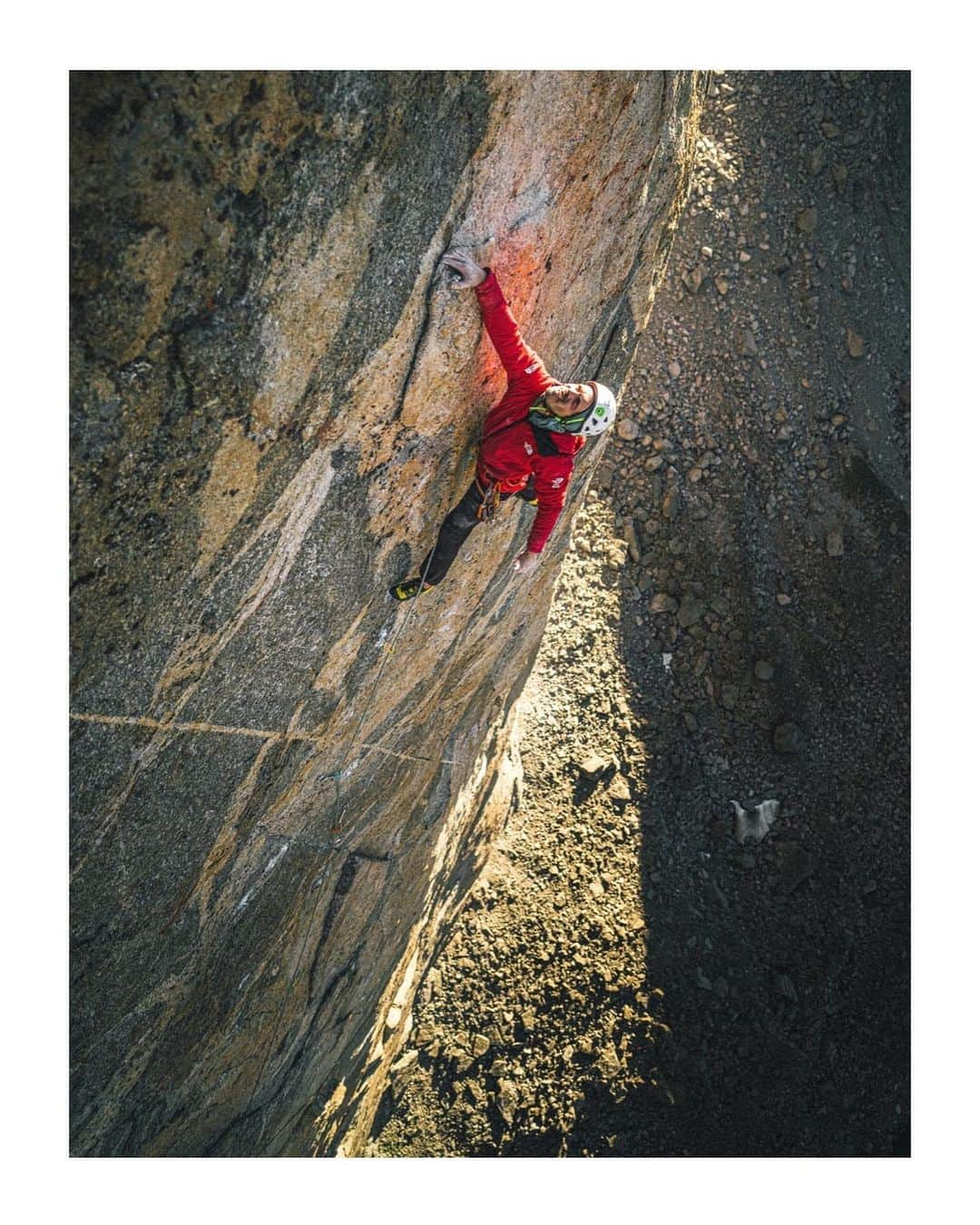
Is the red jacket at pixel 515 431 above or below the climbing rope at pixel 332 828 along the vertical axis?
above

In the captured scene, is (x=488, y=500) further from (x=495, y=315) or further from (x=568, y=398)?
(x=495, y=315)

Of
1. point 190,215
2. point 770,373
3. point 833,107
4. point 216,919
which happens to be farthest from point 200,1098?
point 833,107

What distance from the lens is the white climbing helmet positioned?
13.8 ft

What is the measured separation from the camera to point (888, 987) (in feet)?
30.2

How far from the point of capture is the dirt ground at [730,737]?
338 inches

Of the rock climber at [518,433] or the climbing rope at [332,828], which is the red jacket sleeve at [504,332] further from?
the climbing rope at [332,828]

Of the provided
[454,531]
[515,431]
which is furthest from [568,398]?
[454,531]

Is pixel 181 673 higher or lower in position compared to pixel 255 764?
higher

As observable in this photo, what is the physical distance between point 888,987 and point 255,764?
25.3 feet

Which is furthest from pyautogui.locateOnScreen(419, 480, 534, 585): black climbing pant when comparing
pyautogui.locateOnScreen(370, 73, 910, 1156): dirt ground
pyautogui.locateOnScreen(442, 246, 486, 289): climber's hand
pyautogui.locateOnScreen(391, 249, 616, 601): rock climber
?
pyautogui.locateOnScreen(370, 73, 910, 1156): dirt ground

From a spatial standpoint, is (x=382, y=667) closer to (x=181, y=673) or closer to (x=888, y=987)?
(x=181, y=673)

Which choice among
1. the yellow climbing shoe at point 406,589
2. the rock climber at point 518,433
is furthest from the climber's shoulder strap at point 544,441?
the yellow climbing shoe at point 406,589

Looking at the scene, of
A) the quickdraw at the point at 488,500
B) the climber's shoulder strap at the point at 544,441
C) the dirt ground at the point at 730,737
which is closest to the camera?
the climber's shoulder strap at the point at 544,441

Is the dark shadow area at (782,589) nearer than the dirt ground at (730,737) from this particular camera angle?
No
